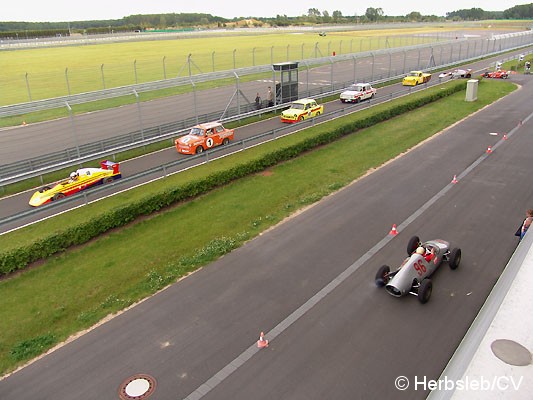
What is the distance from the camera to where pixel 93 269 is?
45.4ft

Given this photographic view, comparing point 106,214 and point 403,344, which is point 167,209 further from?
point 403,344

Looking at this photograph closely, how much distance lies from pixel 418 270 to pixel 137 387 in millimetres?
7962

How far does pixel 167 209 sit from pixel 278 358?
9.51m

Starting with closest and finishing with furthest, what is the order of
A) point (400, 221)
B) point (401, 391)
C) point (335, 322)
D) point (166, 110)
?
point (401, 391) → point (335, 322) → point (400, 221) → point (166, 110)

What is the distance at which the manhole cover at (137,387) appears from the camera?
9117 mm

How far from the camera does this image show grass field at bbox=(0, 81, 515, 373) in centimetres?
1161

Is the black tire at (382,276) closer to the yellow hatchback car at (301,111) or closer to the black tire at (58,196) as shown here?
the black tire at (58,196)

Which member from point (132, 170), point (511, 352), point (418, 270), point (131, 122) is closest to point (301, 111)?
point (131, 122)

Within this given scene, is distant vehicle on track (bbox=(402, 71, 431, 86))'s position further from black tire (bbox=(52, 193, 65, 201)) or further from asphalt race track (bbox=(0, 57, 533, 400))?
black tire (bbox=(52, 193, 65, 201))

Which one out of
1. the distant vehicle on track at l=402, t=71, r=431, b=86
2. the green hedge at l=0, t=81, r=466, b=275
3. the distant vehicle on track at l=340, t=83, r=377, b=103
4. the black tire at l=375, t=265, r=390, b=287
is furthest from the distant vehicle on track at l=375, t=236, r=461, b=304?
the distant vehicle on track at l=402, t=71, r=431, b=86

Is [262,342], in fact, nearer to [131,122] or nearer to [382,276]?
[382,276]

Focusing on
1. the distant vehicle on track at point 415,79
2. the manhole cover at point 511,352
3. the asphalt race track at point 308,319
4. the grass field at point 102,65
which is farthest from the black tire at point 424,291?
the distant vehicle on track at point 415,79

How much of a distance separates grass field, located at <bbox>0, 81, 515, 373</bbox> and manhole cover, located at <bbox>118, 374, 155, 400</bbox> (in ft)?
8.63

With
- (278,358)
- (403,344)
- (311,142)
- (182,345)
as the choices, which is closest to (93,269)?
(182,345)
